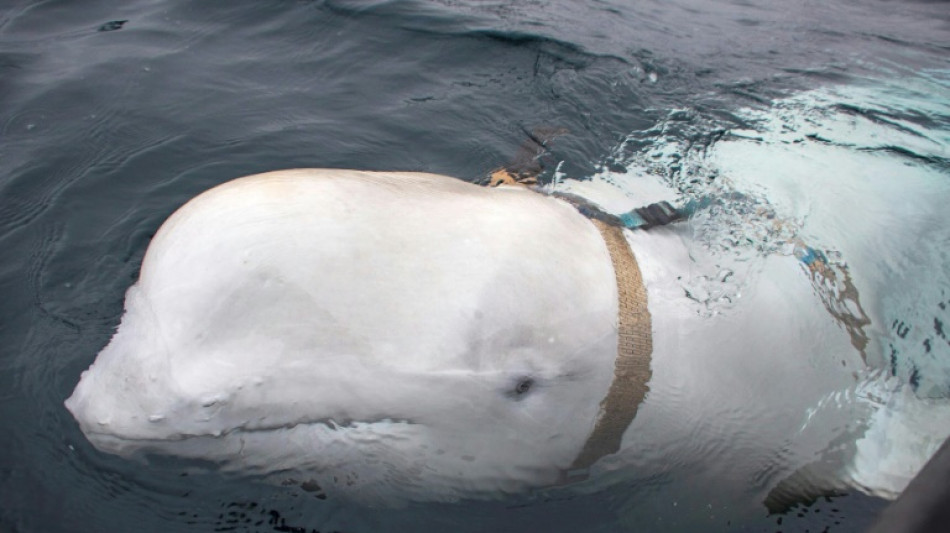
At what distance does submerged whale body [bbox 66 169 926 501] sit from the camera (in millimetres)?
2248

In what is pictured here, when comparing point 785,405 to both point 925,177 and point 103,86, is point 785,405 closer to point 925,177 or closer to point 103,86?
point 925,177

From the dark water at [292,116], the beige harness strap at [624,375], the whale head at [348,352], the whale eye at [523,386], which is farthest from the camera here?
the dark water at [292,116]

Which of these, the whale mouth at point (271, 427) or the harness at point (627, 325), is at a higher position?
the harness at point (627, 325)

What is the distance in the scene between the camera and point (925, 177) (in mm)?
4035

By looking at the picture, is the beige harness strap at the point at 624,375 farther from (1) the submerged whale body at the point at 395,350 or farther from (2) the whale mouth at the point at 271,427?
(2) the whale mouth at the point at 271,427

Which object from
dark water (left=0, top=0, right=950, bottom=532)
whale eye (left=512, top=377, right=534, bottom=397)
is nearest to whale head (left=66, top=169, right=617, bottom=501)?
whale eye (left=512, top=377, right=534, bottom=397)

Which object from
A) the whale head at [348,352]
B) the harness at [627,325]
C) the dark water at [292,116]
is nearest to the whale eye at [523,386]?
the whale head at [348,352]

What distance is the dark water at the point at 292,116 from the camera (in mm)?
2914

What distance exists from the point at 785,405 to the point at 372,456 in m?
1.58

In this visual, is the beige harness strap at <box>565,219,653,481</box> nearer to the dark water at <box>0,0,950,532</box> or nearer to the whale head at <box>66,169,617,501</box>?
the whale head at <box>66,169,617,501</box>

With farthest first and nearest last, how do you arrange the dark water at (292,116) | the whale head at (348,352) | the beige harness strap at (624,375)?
the dark water at (292,116) < the beige harness strap at (624,375) < the whale head at (348,352)

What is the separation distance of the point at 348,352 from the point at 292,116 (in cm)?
375

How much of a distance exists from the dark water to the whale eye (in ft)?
1.75

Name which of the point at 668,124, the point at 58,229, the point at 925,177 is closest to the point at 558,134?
the point at 668,124
